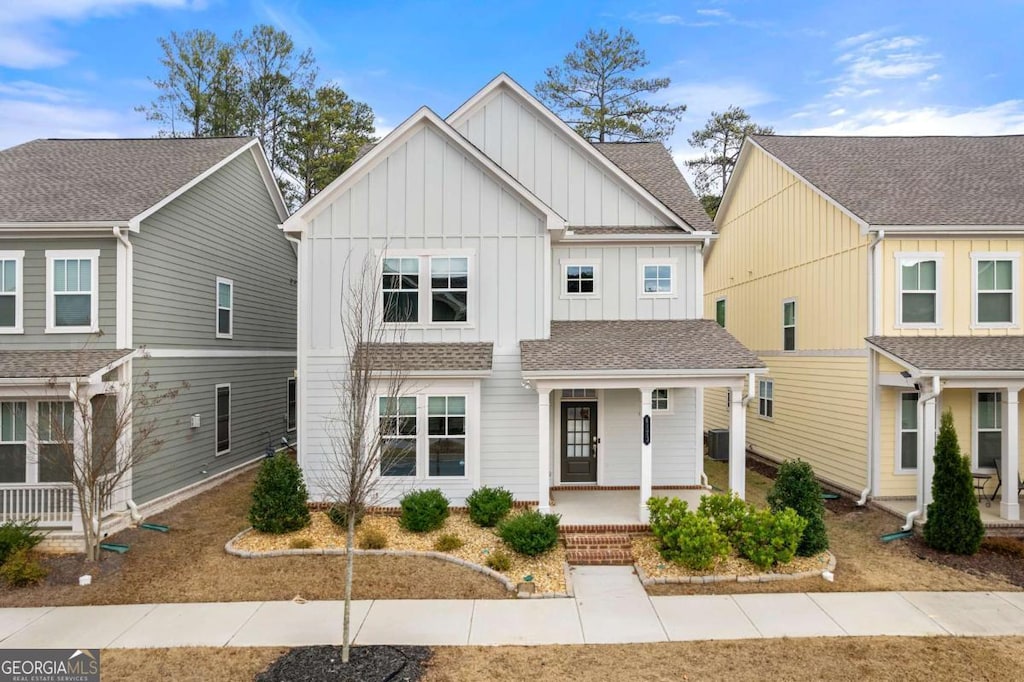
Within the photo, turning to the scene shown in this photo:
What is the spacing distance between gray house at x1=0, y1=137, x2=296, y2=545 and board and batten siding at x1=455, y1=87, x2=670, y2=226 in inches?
272

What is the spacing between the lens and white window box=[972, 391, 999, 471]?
41.0 feet

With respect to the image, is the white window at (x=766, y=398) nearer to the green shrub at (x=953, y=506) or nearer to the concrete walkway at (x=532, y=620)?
the green shrub at (x=953, y=506)

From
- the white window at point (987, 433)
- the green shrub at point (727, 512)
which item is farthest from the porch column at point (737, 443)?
the white window at point (987, 433)

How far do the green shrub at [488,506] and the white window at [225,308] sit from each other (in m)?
8.61

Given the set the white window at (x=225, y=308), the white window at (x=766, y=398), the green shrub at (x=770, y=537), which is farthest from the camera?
the white window at (x=766, y=398)

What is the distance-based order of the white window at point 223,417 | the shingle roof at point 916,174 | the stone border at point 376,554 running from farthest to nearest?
the white window at point 223,417 → the shingle roof at point 916,174 → the stone border at point 376,554

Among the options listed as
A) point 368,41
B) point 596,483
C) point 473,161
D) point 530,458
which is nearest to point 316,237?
point 473,161

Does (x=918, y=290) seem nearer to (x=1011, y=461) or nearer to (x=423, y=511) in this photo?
(x=1011, y=461)

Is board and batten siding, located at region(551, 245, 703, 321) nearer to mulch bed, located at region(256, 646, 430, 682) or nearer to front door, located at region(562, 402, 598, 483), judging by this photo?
front door, located at region(562, 402, 598, 483)

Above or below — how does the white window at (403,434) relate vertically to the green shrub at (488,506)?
above

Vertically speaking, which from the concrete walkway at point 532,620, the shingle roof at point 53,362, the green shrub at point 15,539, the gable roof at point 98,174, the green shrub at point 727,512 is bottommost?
the concrete walkway at point 532,620

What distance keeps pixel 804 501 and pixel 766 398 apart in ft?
28.1

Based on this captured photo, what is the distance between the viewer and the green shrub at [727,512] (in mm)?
9438

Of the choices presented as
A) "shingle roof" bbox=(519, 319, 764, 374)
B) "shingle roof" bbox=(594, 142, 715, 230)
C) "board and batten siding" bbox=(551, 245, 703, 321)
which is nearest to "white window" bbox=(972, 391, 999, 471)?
"shingle roof" bbox=(519, 319, 764, 374)
